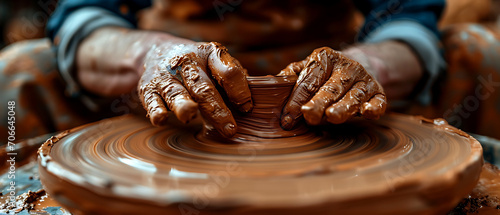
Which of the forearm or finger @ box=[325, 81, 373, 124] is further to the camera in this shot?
the forearm

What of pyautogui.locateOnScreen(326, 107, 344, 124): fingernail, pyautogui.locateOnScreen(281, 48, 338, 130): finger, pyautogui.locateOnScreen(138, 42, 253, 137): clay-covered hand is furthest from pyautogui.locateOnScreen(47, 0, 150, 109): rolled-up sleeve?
pyautogui.locateOnScreen(326, 107, 344, 124): fingernail

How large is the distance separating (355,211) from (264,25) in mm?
1192

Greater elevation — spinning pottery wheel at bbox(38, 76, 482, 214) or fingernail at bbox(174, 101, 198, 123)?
fingernail at bbox(174, 101, 198, 123)

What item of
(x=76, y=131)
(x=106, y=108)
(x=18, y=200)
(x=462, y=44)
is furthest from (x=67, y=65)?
(x=462, y=44)

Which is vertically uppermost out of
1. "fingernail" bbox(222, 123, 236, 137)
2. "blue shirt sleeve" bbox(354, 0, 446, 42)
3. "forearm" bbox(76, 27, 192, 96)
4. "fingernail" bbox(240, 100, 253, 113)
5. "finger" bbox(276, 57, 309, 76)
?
"blue shirt sleeve" bbox(354, 0, 446, 42)

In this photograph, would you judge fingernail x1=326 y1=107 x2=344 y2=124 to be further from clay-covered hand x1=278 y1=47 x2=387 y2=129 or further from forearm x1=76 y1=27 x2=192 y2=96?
forearm x1=76 y1=27 x2=192 y2=96

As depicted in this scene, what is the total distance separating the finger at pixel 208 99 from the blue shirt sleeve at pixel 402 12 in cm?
117

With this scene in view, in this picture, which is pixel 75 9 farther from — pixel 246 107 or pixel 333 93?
pixel 333 93

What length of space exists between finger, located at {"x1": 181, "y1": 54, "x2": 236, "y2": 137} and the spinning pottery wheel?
1.8 inches

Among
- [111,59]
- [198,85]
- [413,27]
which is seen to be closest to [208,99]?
[198,85]

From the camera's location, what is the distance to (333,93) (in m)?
0.77

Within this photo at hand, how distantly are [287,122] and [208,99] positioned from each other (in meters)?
0.18

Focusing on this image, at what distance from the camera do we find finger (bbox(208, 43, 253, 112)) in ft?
2.56

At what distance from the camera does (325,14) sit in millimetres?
1699
